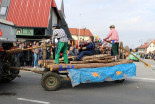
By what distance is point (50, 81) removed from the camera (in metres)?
6.46

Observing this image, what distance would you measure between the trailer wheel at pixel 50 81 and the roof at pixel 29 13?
1799 cm

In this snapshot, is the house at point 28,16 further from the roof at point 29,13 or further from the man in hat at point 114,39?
the man in hat at point 114,39

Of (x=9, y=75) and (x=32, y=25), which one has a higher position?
(x=32, y=25)

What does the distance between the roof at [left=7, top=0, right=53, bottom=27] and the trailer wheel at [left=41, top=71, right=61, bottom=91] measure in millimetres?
17986

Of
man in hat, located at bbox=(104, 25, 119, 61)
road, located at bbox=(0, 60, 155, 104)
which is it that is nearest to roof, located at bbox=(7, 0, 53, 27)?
man in hat, located at bbox=(104, 25, 119, 61)

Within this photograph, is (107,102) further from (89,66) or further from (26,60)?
(26,60)

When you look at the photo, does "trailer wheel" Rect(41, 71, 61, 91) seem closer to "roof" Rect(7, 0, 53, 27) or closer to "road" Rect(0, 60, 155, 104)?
"road" Rect(0, 60, 155, 104)

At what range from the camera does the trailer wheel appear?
634 cm

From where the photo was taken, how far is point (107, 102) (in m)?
5.19

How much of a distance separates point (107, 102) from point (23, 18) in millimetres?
21330

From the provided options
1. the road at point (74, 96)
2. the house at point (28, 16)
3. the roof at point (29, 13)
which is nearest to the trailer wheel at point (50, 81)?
the road at point (74, 96)

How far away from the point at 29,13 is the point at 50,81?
64.5 ft

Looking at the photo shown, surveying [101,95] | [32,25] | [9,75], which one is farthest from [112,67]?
[32,25]

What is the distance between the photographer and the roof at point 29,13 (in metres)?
23.9
